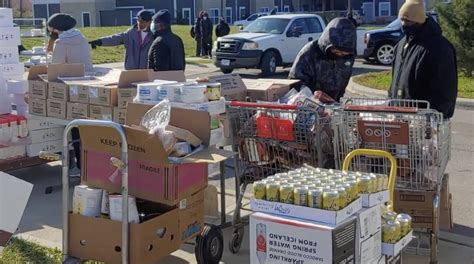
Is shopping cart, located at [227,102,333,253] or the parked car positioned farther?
the parked car

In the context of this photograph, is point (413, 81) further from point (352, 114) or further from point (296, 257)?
point (296, 257)

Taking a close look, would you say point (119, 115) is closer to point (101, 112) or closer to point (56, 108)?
point (101, 112)

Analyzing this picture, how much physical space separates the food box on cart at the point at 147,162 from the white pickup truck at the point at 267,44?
46.8ft

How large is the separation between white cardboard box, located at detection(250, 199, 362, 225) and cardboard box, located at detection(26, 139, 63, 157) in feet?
15.4

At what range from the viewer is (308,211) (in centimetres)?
359

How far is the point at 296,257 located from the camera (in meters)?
3.59

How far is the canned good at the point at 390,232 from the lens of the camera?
389 centimetres

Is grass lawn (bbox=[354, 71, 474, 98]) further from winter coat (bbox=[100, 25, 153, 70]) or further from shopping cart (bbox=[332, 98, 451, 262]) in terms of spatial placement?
shopping cart (bbox=[332, 98, 451, 262])

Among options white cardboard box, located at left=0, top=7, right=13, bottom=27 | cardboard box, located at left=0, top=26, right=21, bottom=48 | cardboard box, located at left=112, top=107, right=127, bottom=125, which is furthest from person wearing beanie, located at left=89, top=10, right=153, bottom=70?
cardboard box, located at left=112, top=107, right=127, bottom=125

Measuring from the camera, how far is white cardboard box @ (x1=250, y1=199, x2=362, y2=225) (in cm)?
351

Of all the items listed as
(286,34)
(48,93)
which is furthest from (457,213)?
(286,34)

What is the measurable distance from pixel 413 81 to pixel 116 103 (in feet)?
9.88

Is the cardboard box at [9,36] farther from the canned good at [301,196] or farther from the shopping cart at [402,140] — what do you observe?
the canned good at [301,196]

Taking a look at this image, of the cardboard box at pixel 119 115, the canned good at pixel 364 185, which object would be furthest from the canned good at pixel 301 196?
the cardboard box at pixel 119 115
